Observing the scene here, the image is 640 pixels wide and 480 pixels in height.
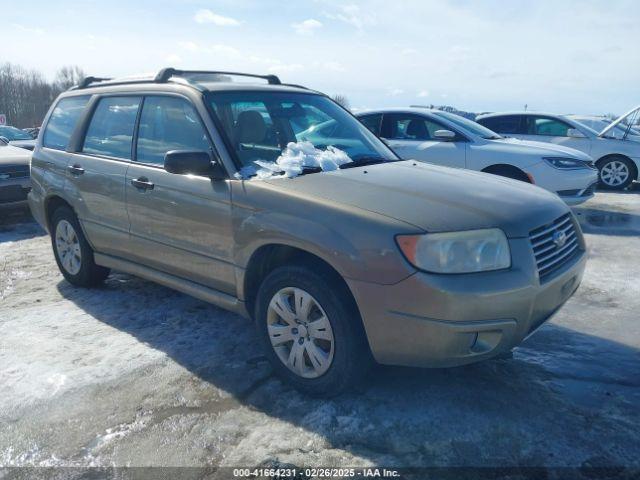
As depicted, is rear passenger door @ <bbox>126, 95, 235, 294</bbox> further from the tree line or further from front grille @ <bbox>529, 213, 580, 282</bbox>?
the tree line

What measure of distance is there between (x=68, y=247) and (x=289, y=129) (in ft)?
8.27

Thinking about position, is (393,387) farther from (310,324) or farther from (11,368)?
(11,368)

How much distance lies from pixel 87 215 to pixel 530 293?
356cm

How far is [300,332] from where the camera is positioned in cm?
312

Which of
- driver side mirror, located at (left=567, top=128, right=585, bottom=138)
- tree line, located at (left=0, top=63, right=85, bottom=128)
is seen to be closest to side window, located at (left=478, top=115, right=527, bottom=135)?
driver side mirror, located at (left=567, top=128, right=585, bottom=138)

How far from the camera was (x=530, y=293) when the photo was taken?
2.79 m

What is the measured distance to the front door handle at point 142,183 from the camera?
3.88m

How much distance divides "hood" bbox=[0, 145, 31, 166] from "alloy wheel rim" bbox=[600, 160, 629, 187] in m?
10.4

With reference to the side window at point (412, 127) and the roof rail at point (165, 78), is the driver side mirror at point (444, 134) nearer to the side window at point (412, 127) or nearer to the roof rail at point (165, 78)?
the side window at point (412, 127)

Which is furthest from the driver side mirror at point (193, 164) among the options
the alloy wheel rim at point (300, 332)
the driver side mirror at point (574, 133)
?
the driver side mirror at point (574, 133)

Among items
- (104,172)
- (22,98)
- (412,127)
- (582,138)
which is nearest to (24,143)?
(412,127)

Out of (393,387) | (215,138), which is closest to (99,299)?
(215,138)

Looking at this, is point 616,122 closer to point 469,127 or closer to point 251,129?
point 469,127

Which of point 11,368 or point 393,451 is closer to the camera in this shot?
point 393,451
